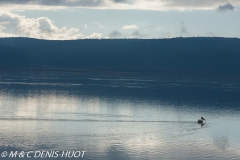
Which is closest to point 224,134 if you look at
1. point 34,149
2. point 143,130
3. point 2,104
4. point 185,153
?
point 143,130

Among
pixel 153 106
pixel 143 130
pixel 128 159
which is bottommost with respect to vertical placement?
pixel 128 159

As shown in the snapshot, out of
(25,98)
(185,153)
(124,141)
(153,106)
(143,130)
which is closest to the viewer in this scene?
(185,153)

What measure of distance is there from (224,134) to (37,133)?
489 inches

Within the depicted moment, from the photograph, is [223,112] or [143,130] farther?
[223,112]

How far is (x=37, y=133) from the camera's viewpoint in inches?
1194

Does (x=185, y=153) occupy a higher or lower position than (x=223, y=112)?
lower

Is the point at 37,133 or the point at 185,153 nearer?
the point at 185,153

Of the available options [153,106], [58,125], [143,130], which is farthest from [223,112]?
[58,125]

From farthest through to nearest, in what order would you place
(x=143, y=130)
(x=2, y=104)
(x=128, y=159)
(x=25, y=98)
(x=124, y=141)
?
(x=25, y=98) < (x=2, y=104) < (x=143, y=130) < (x=124, y=141) < (x=128, y=159)

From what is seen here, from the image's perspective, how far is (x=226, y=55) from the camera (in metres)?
199

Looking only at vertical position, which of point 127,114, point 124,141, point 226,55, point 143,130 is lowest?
point 124,141

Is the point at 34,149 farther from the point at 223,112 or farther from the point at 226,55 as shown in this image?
the point at 226,55

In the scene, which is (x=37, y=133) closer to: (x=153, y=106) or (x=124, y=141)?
(x=124, y=141)

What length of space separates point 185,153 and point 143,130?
697cm
